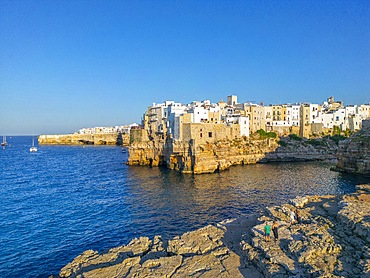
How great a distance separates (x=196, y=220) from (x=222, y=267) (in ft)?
41.9

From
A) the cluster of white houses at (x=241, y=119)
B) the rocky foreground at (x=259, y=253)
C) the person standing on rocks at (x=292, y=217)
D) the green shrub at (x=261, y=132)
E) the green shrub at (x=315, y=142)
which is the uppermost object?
the cluster of white houses at (x=241, y=119)

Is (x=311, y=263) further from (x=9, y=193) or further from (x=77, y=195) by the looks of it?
(x=9, y=193)

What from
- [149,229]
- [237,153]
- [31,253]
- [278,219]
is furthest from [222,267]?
[237,153]

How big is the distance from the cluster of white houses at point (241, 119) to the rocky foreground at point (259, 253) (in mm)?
39911

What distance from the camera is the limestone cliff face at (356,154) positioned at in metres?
48.6

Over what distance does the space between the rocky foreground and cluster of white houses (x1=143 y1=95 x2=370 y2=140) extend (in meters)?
39.9

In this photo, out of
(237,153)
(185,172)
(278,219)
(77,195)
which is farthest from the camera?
(237,153)

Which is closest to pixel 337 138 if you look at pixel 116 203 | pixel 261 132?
pixel 261 132

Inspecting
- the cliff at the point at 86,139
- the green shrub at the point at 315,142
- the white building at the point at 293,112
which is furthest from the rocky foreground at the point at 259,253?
the cliff at the point at 86,139

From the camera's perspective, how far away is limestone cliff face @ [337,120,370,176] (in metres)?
48.6

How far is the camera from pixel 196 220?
85.1 ft

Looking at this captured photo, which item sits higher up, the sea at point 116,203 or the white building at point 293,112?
the white building at point 293,112

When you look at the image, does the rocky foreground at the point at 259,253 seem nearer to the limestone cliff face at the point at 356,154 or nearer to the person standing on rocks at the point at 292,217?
the person standing on rocks at the point at 292,217

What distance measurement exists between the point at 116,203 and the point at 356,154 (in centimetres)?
4384
